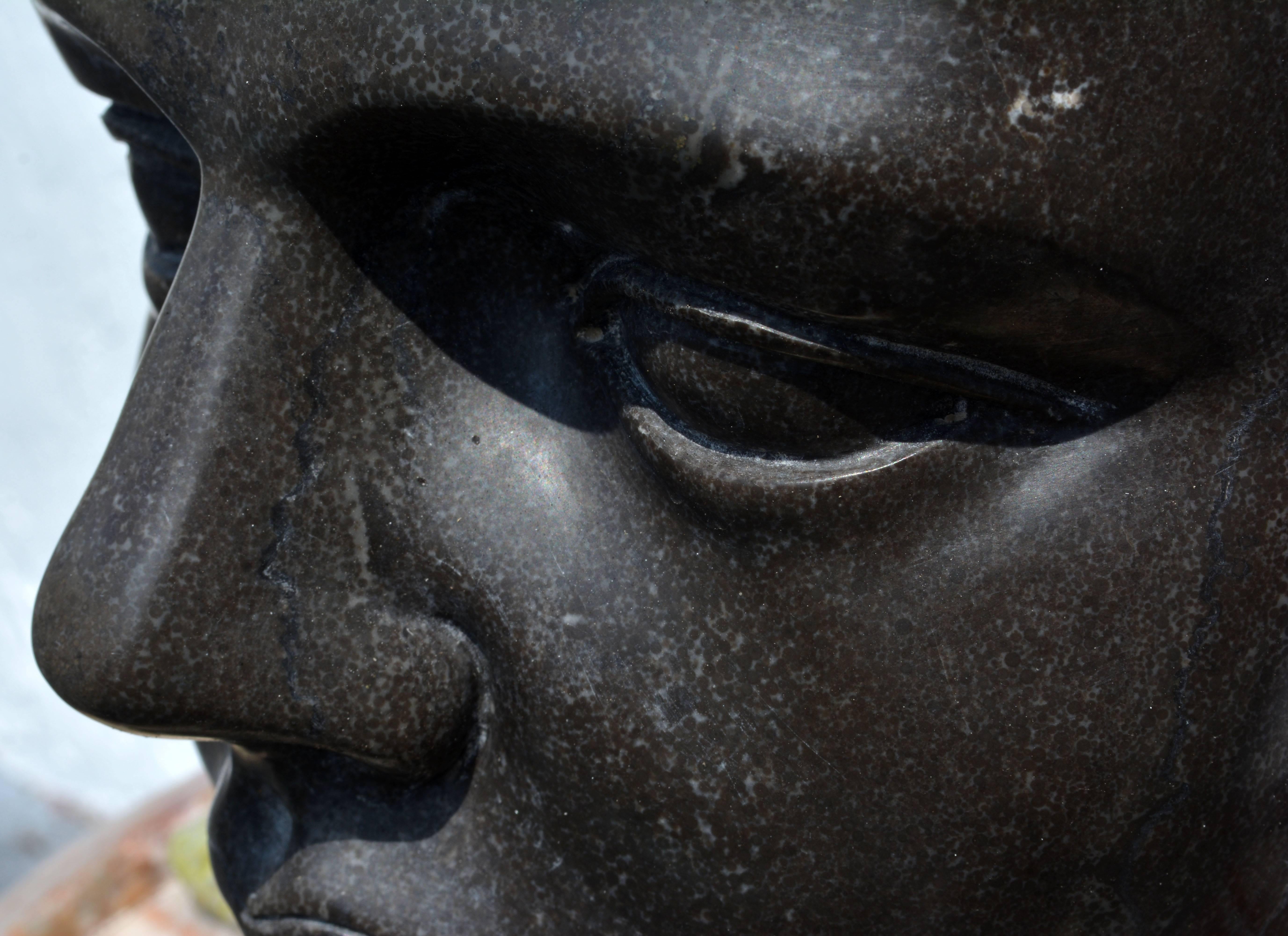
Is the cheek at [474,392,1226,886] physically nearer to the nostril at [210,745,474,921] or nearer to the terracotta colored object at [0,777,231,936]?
the nostril at [210,745,474,921]

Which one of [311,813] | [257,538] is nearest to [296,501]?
[257,538]

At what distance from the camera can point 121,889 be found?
2.18 meters

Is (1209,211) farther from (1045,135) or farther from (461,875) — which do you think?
(461,875)

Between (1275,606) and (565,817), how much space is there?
420 mm

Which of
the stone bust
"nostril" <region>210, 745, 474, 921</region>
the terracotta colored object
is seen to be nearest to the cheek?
the stone bust

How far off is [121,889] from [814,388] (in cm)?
204

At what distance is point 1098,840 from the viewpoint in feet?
2.20

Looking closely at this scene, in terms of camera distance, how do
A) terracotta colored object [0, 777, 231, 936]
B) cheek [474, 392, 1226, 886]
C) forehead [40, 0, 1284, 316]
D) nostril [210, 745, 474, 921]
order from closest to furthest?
1. forehead [40, 0, 1284, 316]
2. cheek [474, 392, 1226, 886]
3. nostril [210, 745, 474, 921]
4. terracotta colored object [0, 777, 231, 936]

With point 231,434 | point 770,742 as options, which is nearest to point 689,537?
point 770,742

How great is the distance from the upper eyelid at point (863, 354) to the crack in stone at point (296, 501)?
182 millimetres

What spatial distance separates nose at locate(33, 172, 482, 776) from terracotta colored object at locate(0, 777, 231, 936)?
158cm

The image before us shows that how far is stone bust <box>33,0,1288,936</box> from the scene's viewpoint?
0.55m

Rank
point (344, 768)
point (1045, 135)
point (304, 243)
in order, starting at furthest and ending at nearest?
1. point (344, 768)
2. point (304, 243)
3. point (1045, 135)

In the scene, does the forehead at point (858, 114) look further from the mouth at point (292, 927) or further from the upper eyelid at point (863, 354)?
the mouth at point (292, 927)
